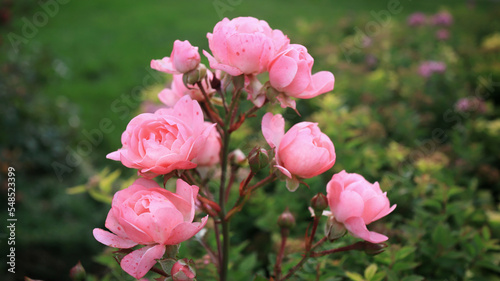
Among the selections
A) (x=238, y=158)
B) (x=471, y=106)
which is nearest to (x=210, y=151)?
(x=238, y=158)

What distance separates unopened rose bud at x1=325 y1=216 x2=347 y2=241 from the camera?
2.49 ft

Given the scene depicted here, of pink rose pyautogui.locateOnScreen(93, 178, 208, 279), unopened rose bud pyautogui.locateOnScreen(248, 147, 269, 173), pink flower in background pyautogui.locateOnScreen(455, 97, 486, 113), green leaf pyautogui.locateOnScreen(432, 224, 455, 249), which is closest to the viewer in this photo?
pink rose pyautogui.locateOnScreen(93, 178, 208, 279)

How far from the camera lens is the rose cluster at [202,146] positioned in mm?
647

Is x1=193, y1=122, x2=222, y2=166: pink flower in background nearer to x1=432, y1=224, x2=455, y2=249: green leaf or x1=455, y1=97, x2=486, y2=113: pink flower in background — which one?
x1=432, y1=224, x2=455, y2=249: green leaf

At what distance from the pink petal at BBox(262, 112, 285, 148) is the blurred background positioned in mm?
388

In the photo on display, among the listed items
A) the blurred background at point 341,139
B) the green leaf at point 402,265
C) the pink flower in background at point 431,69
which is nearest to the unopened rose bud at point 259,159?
the blurred background at point 341,139

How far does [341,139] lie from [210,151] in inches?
34.1

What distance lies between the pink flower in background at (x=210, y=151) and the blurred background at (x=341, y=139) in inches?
11.7

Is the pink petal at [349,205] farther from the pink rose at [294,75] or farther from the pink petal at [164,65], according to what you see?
the pink petal at [164,65]

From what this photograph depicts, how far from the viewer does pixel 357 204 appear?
27.9 inches

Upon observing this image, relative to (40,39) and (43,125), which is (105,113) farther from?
(40,39)

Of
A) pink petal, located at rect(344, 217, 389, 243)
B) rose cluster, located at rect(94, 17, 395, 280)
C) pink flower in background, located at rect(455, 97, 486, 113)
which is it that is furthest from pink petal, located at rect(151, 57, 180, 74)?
pink flower in background, located at rect(455, 97, 486, 113)

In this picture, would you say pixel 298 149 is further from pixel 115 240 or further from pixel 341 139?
pixel 341 139

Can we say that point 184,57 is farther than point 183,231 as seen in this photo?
Yes
